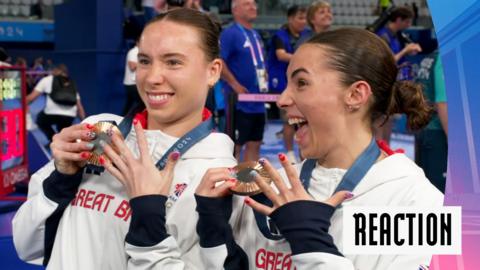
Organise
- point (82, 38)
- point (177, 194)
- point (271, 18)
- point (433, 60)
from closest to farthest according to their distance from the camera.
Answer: point (177, 194)
point (433, 60)
point (82, 38)
point (271, 18)

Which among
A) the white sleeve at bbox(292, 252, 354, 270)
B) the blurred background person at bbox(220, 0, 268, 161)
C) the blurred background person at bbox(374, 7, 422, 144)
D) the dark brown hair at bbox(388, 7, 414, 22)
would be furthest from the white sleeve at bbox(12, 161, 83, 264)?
the dark brown hair at bbox(388, 7, 414, 22)

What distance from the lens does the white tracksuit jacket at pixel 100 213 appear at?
4.89ft

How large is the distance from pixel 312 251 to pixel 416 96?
1.73 ft

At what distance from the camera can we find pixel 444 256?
1.24 metres

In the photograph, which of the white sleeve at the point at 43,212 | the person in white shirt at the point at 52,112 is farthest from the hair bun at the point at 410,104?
the person in white shirt at the point at 52,112

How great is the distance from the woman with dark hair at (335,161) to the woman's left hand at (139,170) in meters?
0.10

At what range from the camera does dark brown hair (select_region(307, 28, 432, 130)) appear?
4.53 feet

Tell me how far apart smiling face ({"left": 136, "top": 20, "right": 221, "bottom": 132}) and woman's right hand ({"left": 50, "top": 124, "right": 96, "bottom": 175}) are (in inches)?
6.4

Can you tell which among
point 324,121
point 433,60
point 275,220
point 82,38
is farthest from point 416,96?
point 82,38

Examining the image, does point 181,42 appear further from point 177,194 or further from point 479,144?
point 479,144

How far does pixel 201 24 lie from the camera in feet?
5.30

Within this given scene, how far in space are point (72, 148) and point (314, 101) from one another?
20.5 inches

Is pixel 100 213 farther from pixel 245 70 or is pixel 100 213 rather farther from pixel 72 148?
pixel 245 70

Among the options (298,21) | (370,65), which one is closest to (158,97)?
(370,65)
